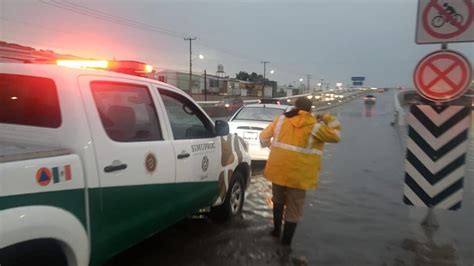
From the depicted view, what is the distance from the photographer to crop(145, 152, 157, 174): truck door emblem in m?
3.52

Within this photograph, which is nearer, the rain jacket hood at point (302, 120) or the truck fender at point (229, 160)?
the rain jacket hood at point (302, 120)

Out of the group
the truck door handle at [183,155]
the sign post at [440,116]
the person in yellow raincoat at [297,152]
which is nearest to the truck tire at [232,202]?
the person in yellow raincoat at [297,152]

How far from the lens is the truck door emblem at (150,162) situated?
11.6 ft

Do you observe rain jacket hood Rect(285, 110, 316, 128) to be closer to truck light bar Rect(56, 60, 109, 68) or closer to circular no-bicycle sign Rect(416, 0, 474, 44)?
circular no-bicycle sign Rect(416, 0, 474, 44)

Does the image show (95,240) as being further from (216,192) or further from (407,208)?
(407,208)

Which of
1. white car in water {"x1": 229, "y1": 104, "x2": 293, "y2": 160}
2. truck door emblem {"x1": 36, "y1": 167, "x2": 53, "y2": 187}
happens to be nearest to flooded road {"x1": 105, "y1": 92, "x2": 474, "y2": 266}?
white car in water {"x1": 229, "y1": 104, "x2": 293, "y2": 160}

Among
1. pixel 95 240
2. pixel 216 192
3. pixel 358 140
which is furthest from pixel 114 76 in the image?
pixel 358 140

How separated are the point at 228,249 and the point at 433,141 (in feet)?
10.1

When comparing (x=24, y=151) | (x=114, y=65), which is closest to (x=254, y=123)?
(x=114, y=65)

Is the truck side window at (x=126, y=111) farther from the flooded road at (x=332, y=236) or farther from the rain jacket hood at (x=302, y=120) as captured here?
the rain jacket hood at (x=302, y=120)

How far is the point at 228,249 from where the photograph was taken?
184 inches

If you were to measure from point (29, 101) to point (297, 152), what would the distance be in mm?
2716

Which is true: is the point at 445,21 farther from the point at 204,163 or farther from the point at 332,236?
the point at 204,163

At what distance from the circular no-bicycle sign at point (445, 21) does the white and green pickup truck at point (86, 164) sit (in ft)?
10.7
